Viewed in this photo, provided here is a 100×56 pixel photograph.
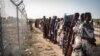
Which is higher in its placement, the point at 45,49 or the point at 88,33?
the point at 88,33

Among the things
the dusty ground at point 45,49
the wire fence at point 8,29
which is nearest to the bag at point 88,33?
the wire fence at point 8,29

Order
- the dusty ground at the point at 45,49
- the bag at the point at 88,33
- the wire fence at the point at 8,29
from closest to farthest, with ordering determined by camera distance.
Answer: the wire fence at the point at 8,29, the bag at the point at 88,33, the dusty ground at the point at 45,49

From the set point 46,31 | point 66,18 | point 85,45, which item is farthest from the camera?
point 46,31

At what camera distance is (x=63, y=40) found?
10680 millimetres

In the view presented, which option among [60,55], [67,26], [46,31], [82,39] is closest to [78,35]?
[82,39]

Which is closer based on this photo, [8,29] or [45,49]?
[8,29]

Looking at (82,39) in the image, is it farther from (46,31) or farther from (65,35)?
(46,31)

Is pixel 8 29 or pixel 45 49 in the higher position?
pixel 8 29

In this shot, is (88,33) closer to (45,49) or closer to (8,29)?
(8,29)

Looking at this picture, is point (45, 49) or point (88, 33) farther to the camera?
point (45, 49)

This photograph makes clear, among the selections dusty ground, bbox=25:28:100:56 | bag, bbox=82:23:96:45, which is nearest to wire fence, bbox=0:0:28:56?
bag, bbox=82:23:96:45

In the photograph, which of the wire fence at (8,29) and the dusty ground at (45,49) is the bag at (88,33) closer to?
the wire fence at (8,29)

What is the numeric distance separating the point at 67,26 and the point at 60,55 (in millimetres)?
2768

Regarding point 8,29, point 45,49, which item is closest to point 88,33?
point 8,29
